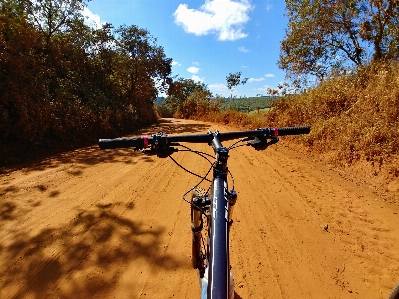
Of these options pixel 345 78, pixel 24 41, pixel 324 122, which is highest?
pixel 24 41

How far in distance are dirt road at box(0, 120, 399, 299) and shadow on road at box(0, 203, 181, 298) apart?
1cm

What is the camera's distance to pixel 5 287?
2.84m

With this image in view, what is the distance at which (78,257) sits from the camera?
331 centimetres

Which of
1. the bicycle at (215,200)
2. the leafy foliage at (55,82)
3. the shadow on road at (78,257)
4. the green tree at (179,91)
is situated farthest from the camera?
the green tree at (179,91)

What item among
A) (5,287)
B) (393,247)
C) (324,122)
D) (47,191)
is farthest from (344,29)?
(5,287)

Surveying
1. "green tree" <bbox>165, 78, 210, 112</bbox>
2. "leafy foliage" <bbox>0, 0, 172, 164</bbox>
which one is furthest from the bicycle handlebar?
"green tree" <bbox>165, 78, 210, 112</bbox>

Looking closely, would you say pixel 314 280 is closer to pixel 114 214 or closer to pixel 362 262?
pixel 362 262

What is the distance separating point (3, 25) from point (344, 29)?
1338 cm

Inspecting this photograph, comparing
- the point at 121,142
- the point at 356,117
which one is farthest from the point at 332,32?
the point at 121,142

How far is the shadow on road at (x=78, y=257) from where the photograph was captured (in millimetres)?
2850

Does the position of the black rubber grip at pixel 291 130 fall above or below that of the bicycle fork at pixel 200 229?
above

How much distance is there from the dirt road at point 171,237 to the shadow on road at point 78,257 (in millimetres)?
14

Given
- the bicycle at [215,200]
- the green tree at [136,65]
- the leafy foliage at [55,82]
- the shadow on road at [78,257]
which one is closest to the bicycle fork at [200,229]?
the bicycle at [215,200]

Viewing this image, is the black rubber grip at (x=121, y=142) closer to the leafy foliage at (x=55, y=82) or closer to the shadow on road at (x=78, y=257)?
the shadow on road at (x=78, y=257)
